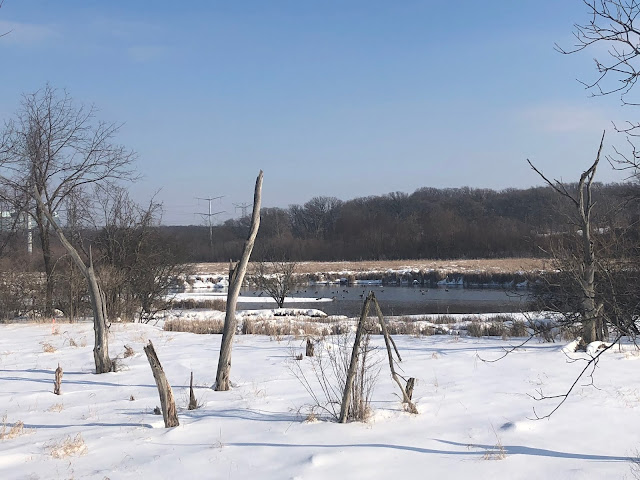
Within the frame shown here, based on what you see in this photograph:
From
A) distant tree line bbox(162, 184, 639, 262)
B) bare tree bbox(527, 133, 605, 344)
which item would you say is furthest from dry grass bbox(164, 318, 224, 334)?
distant tree line bbox(162, 184, 639, 262)

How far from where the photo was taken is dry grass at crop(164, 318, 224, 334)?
15359 millimetres

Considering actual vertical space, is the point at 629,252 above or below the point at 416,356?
above

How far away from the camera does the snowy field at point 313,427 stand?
4453 mm

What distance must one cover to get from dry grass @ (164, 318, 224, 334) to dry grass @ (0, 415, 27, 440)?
9.55 metres

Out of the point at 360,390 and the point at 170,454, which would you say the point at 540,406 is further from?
the point at 170,454

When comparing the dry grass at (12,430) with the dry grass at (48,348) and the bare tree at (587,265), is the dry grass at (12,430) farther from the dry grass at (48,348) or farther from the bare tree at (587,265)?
the bare tree at (587,265)

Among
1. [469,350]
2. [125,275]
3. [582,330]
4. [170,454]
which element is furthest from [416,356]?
[125,275]

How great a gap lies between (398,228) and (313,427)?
7634 cm

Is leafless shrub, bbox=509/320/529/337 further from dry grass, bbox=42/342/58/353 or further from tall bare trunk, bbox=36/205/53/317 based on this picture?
tall bare trunk, bbox=36/205/53/317

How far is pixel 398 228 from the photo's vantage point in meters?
80.8

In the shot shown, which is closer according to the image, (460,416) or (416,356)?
(460,416)

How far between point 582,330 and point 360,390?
583 cm

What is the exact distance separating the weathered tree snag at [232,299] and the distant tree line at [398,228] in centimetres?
3856

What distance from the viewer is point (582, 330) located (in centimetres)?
978
